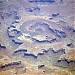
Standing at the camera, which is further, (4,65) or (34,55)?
(34,55)

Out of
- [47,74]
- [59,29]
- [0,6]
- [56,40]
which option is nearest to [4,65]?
[47,74]

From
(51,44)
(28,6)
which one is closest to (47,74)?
(51,44)

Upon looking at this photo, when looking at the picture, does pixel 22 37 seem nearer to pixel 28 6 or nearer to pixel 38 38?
pixel 38 38

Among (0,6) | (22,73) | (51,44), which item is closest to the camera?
(22,73)

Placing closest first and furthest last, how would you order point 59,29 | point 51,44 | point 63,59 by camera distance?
point 63,59 < point 51,44 < point 59,29

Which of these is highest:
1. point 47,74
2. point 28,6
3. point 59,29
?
point 28,6

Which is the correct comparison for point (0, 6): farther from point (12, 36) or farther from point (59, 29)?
point (59, 29)

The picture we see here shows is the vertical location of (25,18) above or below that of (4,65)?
above
